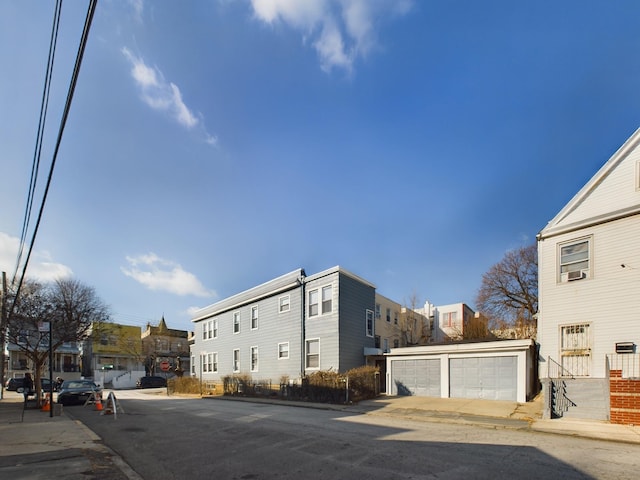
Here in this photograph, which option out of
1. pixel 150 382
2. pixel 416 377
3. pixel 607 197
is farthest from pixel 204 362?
pixel 607 197

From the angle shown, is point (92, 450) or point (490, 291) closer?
point (92, 450)

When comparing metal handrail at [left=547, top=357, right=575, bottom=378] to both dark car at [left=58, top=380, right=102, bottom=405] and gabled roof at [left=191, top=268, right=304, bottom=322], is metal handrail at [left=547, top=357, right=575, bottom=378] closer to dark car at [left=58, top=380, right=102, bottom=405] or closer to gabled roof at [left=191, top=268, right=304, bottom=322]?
gabled roof at [left=191, top=268, right=304, bottom=322]

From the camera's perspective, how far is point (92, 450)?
891 cm

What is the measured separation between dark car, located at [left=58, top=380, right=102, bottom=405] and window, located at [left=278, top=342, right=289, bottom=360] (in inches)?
441

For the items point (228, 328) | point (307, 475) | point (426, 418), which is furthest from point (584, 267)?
point (228, 328)

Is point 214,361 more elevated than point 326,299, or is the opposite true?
point 326,299

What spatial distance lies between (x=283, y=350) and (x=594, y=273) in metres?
17.7

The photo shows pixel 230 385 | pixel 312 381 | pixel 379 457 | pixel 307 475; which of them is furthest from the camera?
pixel 230 385

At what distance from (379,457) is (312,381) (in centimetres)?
1361

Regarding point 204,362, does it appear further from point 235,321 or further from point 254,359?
point 254,359

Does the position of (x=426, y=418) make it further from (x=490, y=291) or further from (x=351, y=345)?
(x=490, y=291)

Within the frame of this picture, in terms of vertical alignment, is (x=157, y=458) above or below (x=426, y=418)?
above

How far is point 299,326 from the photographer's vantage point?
24875 millimetres

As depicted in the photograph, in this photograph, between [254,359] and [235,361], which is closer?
[254,359]
